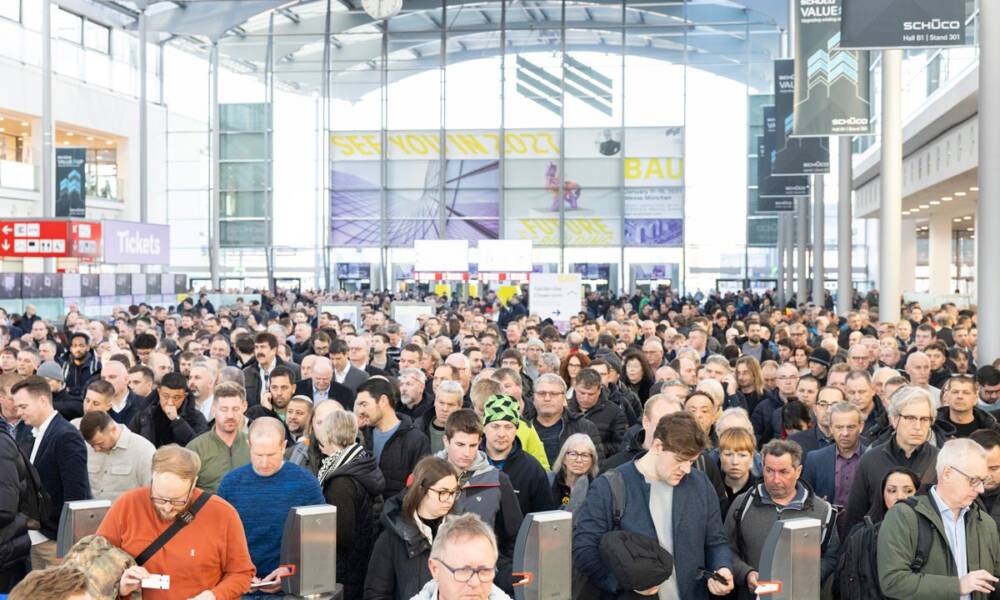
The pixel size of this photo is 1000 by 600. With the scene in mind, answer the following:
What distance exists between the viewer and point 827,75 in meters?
19.5

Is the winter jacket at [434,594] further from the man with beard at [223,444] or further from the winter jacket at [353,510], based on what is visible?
the man with beard at [223,444]

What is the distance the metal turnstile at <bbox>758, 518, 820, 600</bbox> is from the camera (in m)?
5.23

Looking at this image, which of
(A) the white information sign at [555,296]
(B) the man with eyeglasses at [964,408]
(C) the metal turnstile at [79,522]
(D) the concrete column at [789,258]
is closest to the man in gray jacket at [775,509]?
(B) the man with eyeglasses at [964,408]

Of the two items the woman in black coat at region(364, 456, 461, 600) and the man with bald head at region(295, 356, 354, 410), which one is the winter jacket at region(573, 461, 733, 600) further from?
the man with bald head at region(295, 356, 354, 410)

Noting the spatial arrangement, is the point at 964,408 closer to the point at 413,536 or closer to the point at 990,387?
the point at 990,387

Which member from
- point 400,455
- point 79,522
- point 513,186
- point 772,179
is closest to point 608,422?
point 400,455

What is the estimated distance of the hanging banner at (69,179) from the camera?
34.8 metres

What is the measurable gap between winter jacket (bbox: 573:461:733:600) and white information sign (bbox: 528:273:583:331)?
1676cm

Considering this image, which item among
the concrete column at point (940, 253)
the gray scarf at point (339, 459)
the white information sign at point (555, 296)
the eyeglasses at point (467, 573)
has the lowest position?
the gray scarf at point (339, 459)

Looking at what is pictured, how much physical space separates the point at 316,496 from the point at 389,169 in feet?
131

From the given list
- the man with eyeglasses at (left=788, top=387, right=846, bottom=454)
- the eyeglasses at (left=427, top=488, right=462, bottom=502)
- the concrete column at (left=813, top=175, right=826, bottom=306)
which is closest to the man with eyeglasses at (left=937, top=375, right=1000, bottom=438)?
the man with eyeglasses at (left=788, top=387, right=846, bottom=454)

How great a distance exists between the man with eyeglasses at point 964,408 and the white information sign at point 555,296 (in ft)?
44.9

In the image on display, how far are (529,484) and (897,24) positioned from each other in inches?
320

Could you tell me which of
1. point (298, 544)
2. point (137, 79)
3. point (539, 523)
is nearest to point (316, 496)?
point (298, 544)
